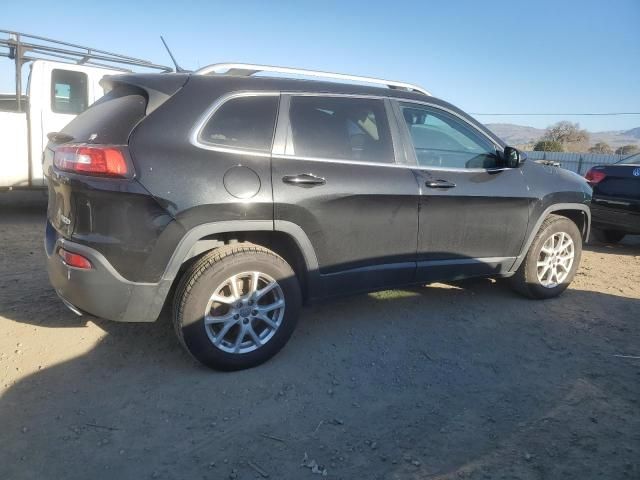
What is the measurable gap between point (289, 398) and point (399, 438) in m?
0.70

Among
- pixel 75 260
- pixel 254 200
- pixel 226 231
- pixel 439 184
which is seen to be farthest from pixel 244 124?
pixel 439 184

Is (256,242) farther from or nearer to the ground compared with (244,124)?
nearer to the ground

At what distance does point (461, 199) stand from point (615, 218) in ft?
13.7

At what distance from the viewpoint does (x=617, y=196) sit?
22.4 ft

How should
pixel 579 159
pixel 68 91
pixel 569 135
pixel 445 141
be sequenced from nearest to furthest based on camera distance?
pixel 445 141 → pixel 68 91 → pixel 579 159 → pixel 569 135

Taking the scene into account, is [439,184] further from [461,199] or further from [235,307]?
[235,307]

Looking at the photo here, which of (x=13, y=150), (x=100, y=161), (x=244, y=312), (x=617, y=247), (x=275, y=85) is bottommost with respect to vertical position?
(x=617, y=247)

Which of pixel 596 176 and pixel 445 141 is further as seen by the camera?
pixel 596 176

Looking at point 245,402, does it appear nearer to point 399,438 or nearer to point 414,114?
point 399,438

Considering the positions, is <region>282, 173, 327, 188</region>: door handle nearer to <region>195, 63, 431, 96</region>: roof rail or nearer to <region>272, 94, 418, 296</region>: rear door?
<region>272, 94, 418, 296</region>: rear door

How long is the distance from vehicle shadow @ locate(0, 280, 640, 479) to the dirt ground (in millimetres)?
10

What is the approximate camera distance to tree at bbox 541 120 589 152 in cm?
3950

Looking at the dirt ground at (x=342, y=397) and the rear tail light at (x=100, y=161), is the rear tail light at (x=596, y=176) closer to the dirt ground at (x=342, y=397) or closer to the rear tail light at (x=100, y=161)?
the dirt ground at (x=342, y=397)

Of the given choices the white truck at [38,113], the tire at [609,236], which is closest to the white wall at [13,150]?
the white truck at [38,113]
